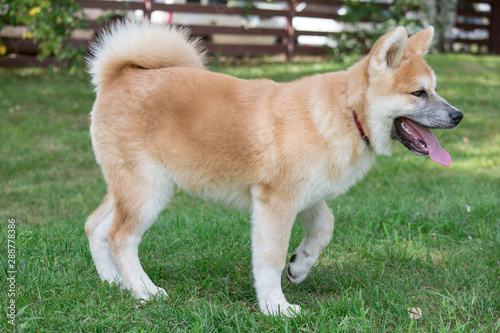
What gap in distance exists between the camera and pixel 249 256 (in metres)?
3.74

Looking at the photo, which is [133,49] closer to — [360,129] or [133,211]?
[133,211]

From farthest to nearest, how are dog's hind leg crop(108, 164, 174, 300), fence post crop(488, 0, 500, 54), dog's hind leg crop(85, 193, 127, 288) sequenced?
fence post crop(488, 0, 500, 54)
dog's hind leg crop(85, 193, 127, 288)
dog's hind leg crop(108, 164, 174, 300)

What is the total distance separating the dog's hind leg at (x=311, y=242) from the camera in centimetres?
330

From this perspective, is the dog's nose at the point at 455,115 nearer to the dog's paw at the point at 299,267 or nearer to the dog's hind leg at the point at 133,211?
the dog's paw at the point at 299,267

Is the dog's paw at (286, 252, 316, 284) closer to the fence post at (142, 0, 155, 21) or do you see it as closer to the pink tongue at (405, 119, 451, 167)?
the pink tongue at (405, 119, 451, 167)

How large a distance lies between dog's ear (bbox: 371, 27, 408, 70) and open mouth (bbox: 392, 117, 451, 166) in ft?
1.08

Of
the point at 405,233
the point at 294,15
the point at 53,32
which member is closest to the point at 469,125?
the point at 405,233

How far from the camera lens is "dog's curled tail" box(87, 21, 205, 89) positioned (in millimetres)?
3525

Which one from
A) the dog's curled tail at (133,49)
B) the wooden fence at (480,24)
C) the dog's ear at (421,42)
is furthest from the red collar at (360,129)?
the wooden fence at (480,24)

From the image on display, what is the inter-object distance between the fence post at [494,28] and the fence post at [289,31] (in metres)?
6.86

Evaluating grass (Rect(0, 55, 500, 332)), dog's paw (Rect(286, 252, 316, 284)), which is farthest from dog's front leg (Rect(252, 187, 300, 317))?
dog's paw (Rect(286, 252, 316, 284))

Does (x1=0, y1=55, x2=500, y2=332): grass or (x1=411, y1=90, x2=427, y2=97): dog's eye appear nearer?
(x1=0, y1=55, x2=500, y2=332): grass

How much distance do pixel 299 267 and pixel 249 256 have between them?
0.54 meters

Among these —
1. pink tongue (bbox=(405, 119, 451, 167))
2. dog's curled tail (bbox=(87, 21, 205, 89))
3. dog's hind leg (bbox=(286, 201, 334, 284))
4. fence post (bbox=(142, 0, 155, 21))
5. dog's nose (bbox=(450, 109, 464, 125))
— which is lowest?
dog's hind leg (bbox=(286, 201, 334, 284))
